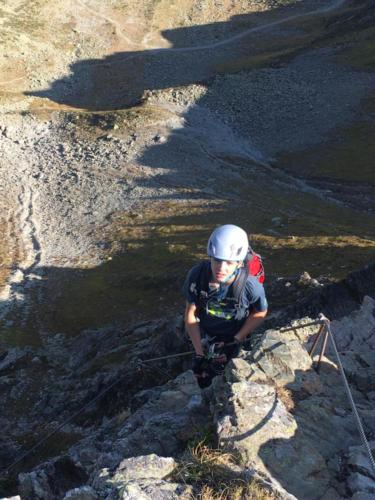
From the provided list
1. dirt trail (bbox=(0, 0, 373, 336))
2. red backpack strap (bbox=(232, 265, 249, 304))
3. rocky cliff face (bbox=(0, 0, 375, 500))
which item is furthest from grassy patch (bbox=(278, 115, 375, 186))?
red backpack strap (bbox=(232, 265, 249, 304))

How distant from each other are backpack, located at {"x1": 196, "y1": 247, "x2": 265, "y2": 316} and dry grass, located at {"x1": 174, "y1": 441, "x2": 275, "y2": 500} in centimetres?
273

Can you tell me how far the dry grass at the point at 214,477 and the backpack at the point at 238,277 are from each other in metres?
2.73

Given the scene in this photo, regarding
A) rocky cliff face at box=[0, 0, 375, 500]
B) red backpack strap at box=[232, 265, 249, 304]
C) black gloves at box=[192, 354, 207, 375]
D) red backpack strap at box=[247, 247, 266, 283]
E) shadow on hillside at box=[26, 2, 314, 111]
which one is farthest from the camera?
shadow on hillside at box=[26, 2, 314, 111]

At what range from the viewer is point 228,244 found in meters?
9.88

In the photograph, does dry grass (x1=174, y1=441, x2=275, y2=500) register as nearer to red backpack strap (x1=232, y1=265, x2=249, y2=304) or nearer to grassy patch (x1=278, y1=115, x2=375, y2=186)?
red backpack strap (x1=232, y1=265, x2=249, y2=304)

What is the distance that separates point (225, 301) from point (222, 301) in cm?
6

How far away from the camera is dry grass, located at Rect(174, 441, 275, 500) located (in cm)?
795

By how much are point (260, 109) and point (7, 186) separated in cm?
3169

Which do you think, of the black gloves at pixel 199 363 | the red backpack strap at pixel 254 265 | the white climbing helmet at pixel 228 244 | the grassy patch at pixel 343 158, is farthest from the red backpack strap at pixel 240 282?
the grassy patch at pixel 343 158

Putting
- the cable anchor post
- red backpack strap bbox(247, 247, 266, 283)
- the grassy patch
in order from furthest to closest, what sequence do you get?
the grassy patch < the cable anchor post < red backpack strap bbox(247, 247, 266, 283)

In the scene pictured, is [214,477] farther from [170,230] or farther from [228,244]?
[170,230]

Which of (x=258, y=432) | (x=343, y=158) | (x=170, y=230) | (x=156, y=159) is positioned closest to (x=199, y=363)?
(x=258, y=432)

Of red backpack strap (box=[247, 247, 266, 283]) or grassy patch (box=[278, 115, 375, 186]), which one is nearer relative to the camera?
red backpack strap (box=[247, 247, 266, 283])

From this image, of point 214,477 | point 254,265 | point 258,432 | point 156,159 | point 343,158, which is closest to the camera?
point 214,477
